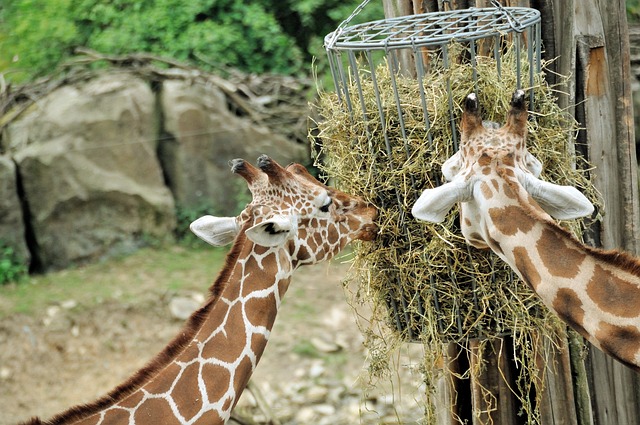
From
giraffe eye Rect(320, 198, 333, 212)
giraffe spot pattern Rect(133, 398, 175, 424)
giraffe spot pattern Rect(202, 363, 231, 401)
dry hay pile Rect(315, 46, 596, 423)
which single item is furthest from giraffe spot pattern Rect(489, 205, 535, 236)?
giraffe spot pattern Rect(133, 398, 175, 424)

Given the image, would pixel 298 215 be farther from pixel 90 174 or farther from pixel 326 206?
pixel 90 174

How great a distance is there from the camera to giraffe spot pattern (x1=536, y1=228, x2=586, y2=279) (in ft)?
10.9

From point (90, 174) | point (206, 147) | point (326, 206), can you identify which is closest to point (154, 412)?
point (326, 206)

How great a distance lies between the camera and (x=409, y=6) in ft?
15.0

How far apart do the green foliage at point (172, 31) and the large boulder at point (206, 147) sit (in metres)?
0.94

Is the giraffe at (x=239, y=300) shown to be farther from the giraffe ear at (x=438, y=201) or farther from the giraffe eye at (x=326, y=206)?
the giraffe ear at (x=438, y=201)

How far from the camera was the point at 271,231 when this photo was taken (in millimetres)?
3627

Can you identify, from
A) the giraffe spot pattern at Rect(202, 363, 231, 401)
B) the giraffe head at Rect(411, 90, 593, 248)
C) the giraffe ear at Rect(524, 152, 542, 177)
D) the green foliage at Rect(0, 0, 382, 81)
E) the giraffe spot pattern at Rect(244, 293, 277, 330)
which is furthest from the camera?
the green foliage at Rect(0, 0, 382, 81)

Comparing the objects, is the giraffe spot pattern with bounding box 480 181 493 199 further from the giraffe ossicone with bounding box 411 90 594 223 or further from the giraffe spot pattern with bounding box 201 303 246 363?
the giraffe spot pattern with bounding box 201 303 246 363

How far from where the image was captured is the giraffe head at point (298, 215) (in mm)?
3775

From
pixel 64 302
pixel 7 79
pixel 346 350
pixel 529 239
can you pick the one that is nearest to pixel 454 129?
pixel 529 239

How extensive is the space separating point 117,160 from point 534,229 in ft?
20.4

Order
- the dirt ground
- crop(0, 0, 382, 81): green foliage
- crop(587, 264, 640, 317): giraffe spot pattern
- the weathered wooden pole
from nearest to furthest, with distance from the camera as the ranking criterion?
crop(587, 264, 640, 317): giraffe spot pattern
the weathered wooden pole
the dirt ground
crop(0, 0, 382, 81): green foliage

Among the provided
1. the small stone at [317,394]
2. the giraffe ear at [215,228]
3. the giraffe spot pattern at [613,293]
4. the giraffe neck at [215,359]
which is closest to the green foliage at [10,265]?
the small stone at [317,394]
